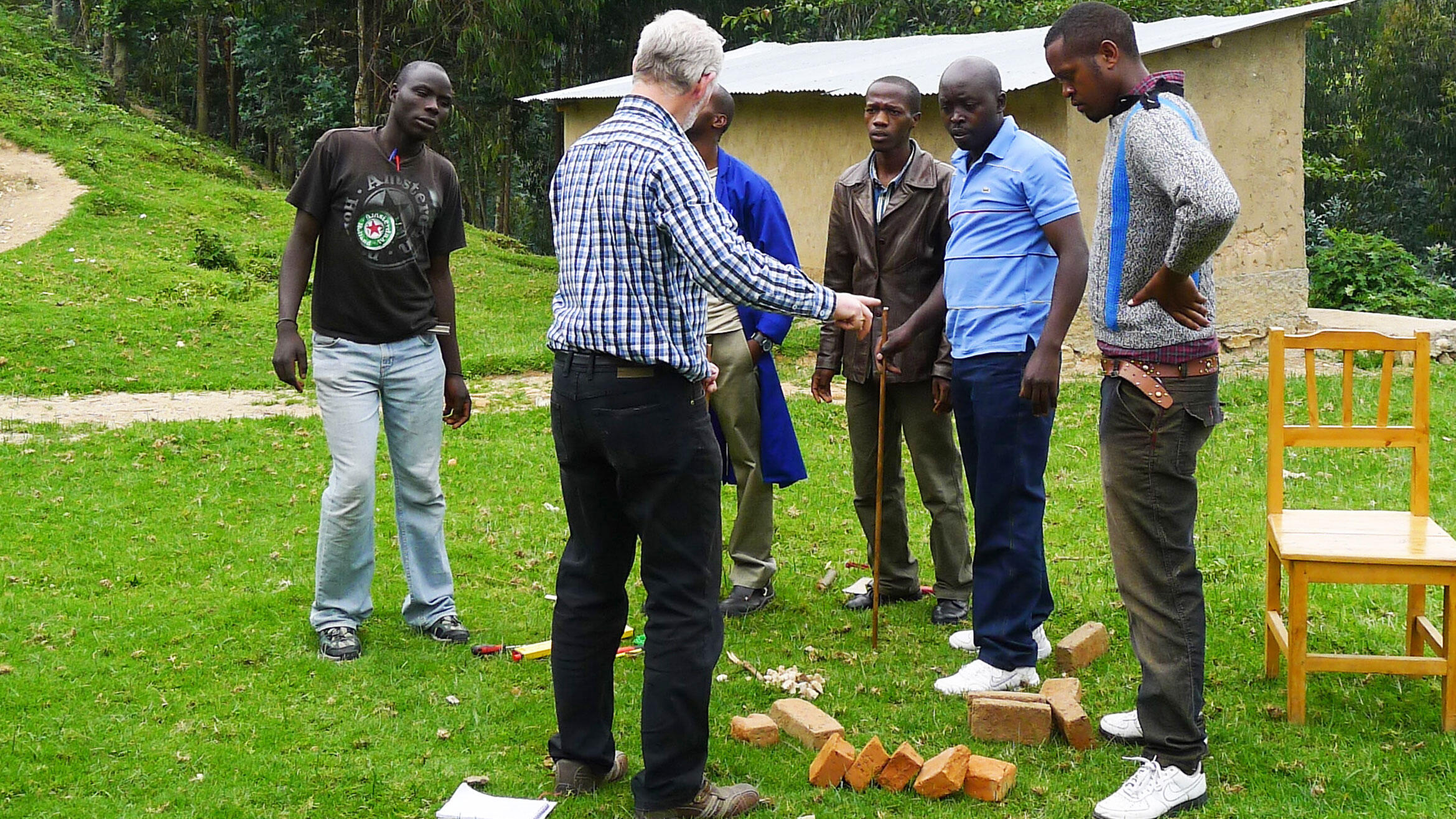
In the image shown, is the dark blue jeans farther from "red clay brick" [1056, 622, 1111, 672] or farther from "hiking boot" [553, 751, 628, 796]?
"hiking boot" [553, 751, 628, 796]

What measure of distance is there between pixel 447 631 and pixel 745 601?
1.33 m

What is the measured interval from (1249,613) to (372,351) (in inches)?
150

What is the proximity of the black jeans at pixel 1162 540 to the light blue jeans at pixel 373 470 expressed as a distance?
2723 mm

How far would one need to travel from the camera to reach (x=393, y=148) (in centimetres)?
518

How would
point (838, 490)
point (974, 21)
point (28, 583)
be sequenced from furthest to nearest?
1. point (974, 21)
2. point (838, 490)
3. point (28, 583)

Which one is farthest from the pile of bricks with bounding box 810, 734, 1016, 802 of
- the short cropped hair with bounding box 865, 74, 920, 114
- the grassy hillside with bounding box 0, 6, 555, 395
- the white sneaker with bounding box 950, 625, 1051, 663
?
the grassy hillside with bounding box 0, 6, 555, 395

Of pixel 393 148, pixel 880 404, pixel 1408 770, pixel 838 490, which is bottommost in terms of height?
pixel 1408 770

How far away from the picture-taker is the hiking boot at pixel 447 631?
5.37 metres

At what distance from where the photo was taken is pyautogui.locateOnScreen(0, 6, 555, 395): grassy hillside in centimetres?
1181

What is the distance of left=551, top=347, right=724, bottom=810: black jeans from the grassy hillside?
8527 mm

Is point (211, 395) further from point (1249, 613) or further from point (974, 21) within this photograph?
point (974, 21)

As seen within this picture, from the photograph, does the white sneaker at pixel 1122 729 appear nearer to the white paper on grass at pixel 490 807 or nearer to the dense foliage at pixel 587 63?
the white paper on grass at pixel 490 807

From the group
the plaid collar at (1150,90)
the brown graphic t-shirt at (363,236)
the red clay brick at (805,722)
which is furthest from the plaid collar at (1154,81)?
the brown graphic t-shirt at (363,236)

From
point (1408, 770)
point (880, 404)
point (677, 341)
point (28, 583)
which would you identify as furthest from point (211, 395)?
point (1408, 770)
